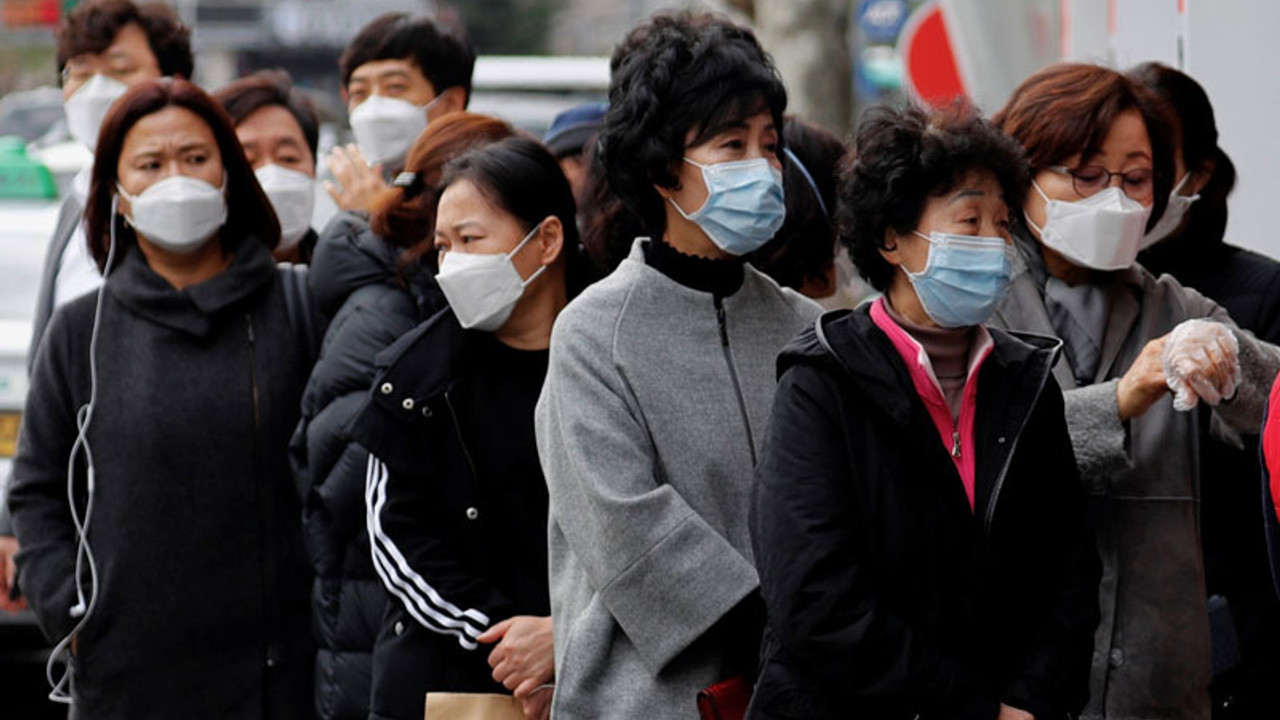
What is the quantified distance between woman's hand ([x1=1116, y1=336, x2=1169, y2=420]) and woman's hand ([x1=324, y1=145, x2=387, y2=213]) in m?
2.55

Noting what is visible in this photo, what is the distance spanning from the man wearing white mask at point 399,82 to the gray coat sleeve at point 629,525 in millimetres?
2491

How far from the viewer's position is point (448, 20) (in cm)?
635

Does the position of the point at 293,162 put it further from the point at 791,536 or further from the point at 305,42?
the point at 305,42

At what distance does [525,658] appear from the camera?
4031 mm

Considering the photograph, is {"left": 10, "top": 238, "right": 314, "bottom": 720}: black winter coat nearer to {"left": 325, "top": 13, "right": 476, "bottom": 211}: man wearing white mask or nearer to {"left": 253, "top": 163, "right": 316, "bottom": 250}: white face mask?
{"left": 253, "top": 163, "right": 316, "bottom": 250}: white face mask

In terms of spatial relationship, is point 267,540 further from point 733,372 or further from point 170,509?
point 733,372

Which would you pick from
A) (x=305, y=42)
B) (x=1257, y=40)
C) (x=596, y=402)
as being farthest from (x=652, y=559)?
(x=305, y=42)

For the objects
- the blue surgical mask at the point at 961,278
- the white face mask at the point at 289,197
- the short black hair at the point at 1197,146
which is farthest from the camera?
the white face mask at the point at 289,197

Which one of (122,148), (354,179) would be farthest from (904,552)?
(354,179)

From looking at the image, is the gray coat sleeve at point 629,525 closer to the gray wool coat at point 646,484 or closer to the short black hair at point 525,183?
the gray wool coat at point 646,484

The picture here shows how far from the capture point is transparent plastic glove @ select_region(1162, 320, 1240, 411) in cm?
367

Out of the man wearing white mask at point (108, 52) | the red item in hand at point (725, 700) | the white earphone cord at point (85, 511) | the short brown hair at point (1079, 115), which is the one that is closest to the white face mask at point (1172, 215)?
the short brown hair at point (1079, 115)

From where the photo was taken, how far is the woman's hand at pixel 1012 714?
3396 mm

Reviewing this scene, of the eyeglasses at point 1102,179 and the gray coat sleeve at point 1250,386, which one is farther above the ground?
the eyeglasses at point 1102,179
